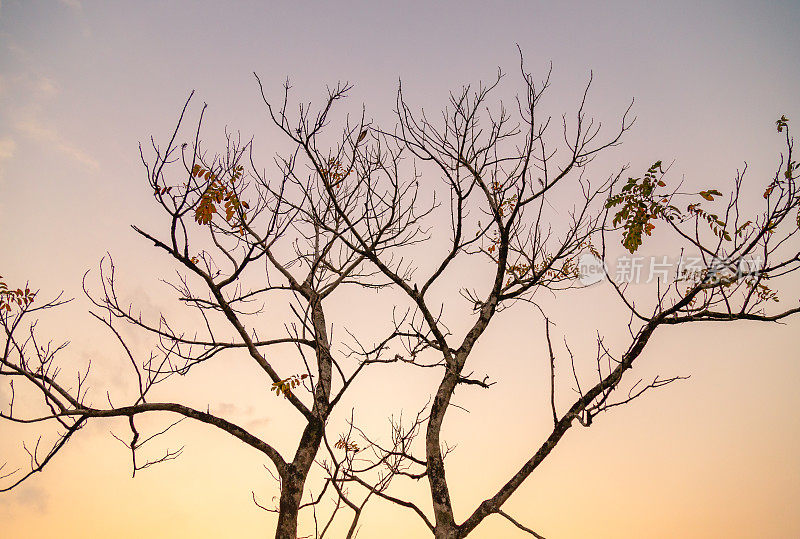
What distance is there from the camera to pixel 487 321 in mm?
6664

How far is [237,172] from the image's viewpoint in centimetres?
695

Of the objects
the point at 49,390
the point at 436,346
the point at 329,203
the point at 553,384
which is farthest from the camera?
the point at 329,203

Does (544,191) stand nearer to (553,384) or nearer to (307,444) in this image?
(553,384)

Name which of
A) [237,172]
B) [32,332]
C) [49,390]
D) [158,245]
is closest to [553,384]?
[158,245]

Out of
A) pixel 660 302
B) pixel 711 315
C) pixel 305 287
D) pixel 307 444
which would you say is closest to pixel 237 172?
pixel 305 287

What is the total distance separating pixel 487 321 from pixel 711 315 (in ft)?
8.10

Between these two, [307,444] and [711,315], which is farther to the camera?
[307,444]

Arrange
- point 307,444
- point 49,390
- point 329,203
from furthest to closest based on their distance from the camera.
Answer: point 329,203 < point 307,444 < point 49,390

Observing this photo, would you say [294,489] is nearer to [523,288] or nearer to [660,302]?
[523,288]

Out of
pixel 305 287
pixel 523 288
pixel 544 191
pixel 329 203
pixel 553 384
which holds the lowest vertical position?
pixel 553 384

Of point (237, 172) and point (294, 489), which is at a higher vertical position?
point (237, 172)

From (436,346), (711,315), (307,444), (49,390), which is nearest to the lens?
(711,315)

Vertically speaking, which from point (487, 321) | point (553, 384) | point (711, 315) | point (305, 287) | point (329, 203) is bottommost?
point (553, 384)

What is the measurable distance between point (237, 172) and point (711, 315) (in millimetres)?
5778
